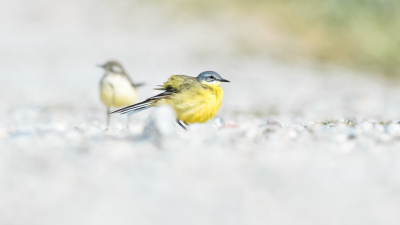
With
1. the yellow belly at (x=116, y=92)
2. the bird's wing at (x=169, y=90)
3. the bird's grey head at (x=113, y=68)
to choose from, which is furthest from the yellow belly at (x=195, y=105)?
the bird's grey head at (x=113, y=68)

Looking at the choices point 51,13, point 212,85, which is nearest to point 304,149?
point 212,85

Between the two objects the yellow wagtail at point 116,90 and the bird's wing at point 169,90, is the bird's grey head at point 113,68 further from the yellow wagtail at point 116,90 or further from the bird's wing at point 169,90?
the bird's wing at point 169,90

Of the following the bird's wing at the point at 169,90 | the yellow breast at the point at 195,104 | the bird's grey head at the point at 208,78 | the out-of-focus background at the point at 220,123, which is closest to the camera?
the out-of-focus background at the point at 220,123

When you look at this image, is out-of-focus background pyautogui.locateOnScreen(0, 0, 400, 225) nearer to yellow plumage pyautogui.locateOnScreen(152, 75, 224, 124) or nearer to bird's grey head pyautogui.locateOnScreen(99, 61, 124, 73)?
yellow plumage pyautogui.locateOnScreen(152, 75, 224, 124)

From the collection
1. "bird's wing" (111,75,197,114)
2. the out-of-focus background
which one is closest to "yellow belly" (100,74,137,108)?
the out-of-focus background

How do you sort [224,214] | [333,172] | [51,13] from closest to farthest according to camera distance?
1. [224,214]
2. [333,172]
3. [51,13]

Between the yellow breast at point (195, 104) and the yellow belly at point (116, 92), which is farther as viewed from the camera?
the yellow belly at point (116, 92)

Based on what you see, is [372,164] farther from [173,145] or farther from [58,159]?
[58,159]
